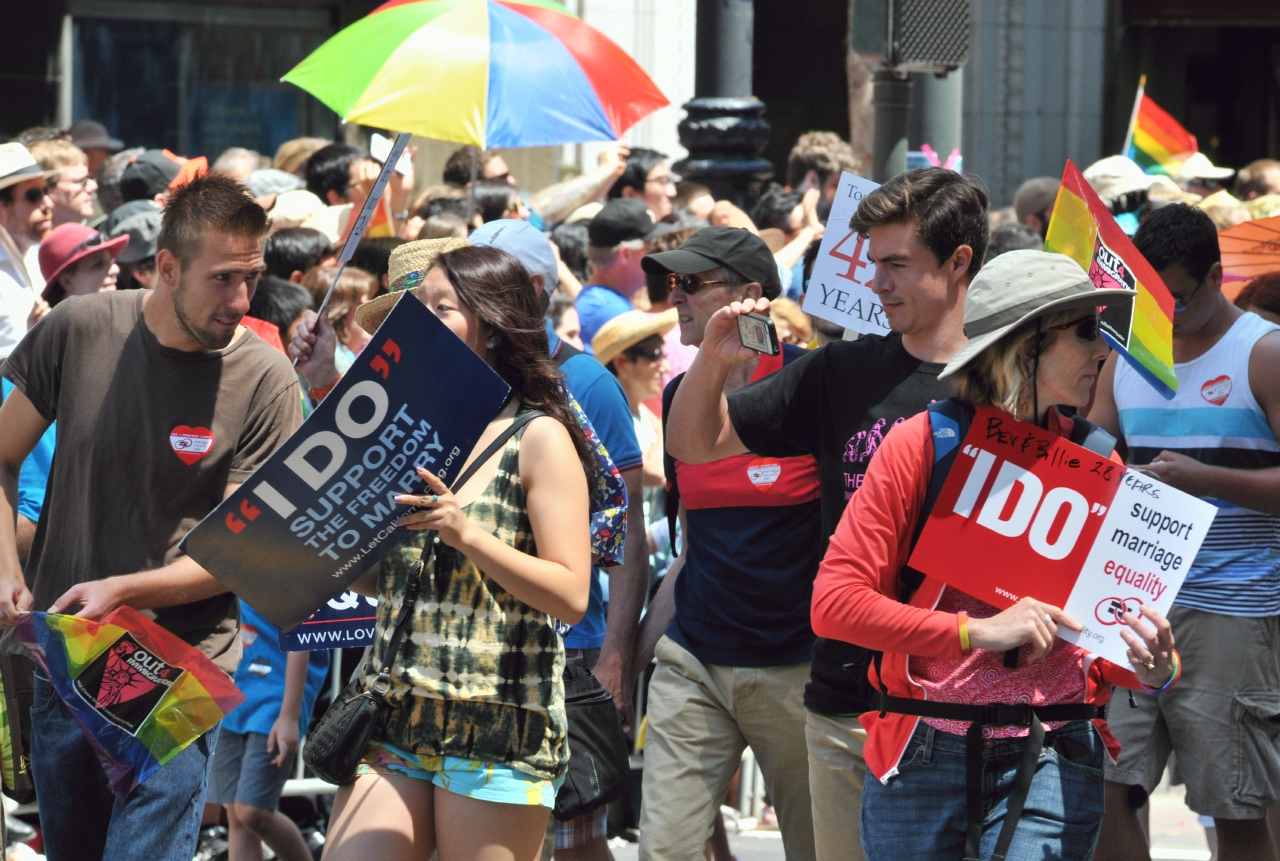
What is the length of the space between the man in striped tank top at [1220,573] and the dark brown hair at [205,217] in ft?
8.86

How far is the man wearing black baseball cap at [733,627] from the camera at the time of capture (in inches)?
184

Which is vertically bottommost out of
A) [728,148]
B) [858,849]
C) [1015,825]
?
[858,849]

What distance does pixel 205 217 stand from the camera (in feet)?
14.1

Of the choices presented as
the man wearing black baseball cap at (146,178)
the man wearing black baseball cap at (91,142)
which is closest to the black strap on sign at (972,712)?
the man wearing black baseball cap at (146,178)

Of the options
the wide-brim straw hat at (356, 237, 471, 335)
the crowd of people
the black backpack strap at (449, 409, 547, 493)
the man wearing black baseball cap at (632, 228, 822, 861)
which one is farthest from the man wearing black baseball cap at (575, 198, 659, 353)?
the black backpack strap at (449, 409, 547, 493)

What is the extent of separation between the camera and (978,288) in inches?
136

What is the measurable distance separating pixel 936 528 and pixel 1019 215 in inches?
306

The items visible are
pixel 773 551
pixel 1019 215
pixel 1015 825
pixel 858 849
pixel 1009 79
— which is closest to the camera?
pixel 1015 825

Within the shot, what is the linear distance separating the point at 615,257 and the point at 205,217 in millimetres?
4142

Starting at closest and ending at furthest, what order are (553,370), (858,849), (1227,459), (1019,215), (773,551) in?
(553,370), (858,849), (773,551), (1227,459), (1019,215)

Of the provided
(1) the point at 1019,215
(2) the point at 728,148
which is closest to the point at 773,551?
(2) the point at 728,148

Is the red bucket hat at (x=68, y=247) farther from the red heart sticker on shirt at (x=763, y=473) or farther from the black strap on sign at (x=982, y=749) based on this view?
the black strap on sign at (x=982, y=749)

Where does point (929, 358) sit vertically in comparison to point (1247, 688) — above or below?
above

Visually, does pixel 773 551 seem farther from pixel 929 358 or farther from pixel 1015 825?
pixel 1015 825
